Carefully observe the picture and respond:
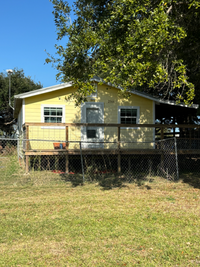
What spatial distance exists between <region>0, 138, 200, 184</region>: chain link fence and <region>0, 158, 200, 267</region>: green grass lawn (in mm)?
2230

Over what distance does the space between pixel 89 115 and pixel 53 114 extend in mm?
1786

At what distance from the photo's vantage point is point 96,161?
1312 cm

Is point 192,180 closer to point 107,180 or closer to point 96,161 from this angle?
point 107,180

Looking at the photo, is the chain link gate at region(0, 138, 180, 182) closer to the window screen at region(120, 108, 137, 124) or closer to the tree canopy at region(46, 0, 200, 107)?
the window screen at region(120, 108, 137, 124)

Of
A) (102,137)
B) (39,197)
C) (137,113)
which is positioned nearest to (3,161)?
(102,137)

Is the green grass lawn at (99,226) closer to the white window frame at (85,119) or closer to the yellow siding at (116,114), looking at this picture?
the white window frame at (85,119)

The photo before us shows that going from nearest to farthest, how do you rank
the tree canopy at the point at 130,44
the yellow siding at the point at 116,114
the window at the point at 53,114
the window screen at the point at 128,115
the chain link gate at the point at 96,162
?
the tree canopy at the point at 130,44, the chain link gate at the point at 96,162, the window at the point at 53,114, the yellow siding at the point at 116,114, the window screen at the point at 128,115

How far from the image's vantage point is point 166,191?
26.6ft

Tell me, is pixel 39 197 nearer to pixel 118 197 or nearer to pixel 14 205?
pixel 14 205

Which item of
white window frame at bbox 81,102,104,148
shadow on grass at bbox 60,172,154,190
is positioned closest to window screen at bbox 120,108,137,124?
white window frame at bbox 81,102,104,148

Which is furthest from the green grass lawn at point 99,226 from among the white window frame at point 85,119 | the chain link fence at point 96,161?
the white window frame at point 85,119

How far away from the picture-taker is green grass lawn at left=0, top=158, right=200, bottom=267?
3.84 m

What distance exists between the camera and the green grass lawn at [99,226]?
384 centimetres

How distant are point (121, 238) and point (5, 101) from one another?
24.7 meters
